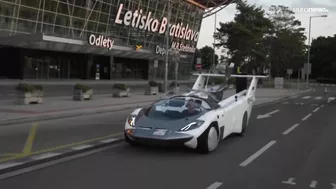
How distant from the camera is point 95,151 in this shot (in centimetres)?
909

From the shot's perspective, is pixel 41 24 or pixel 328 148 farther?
pixel 41 24

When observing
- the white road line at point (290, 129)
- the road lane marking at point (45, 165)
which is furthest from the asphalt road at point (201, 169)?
the white road line at point (290, 129)

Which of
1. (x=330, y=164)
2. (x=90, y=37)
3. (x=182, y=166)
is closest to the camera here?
(x=182, y=166)

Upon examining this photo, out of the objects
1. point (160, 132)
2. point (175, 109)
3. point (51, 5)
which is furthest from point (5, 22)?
point (160, 132)

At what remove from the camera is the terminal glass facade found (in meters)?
40.6

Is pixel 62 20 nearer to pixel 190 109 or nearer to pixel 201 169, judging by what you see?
pixel 190 109

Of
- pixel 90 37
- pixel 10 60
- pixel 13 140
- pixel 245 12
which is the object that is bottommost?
pixel 13 140

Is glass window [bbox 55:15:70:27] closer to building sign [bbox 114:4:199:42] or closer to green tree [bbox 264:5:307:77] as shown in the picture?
building sign [bbox 114:4:199:42]

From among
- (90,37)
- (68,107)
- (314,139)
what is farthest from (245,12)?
(314,139)

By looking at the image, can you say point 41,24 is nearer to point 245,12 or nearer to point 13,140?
point 13,140

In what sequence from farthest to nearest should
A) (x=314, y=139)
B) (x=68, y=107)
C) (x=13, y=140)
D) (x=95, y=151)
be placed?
(x=68, y=107), (x=314, y=139), (x=13, y=140), (x=95, y=151)

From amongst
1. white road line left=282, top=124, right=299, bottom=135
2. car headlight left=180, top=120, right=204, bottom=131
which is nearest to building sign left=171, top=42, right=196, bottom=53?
white road line left=282, top=124, right=299, bottom=135

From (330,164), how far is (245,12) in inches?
2732

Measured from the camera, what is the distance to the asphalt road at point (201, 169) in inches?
255
